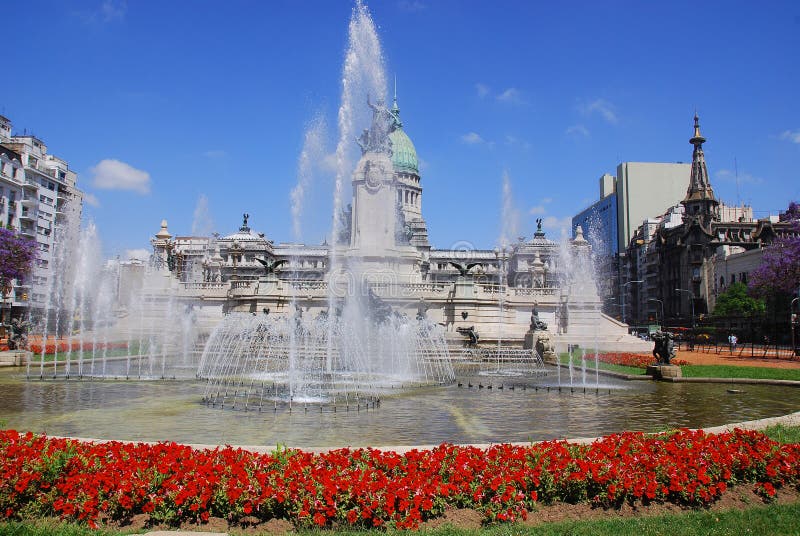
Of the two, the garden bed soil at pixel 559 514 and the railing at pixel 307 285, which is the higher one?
the railing at pixel 307 285

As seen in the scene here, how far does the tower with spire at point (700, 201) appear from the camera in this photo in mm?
94500

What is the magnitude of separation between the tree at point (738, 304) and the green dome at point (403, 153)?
52318mm

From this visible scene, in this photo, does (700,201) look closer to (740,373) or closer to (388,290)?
(388,290)

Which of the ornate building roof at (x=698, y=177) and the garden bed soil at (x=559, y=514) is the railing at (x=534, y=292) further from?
the ornate building roof at (x=698, y=177)

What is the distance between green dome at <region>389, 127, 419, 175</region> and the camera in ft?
351

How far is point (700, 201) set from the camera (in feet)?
316

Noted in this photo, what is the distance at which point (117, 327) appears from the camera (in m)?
50.8

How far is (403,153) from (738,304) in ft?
187

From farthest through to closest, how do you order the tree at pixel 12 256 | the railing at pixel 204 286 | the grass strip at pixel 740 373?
1. the railing at pixel 204 286
2. the tree at pixel 12 256
3. the grass strip at pixel 740 373

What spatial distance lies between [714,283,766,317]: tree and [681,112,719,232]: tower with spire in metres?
17.8

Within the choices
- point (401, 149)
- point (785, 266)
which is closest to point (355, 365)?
point (785, 266)

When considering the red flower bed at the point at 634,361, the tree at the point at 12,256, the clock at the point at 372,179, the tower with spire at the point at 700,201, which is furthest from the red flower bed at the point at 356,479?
the tower with spire at the point at 700,201

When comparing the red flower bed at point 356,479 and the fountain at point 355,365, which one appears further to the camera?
the fountain at point 355,365

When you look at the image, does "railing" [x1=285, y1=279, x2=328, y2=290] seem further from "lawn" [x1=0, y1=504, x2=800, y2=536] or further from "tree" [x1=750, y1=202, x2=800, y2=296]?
"lawn" [x1=0, y1=504, x2=800, y2=536]
